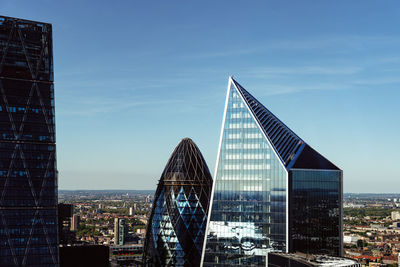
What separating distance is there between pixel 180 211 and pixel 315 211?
4282 cm

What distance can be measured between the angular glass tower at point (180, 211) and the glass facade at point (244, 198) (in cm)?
3149

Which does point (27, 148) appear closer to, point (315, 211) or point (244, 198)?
point (244, 198)

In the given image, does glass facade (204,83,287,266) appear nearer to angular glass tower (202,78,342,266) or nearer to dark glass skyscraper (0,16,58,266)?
angular glass tower (202,78,342,266)

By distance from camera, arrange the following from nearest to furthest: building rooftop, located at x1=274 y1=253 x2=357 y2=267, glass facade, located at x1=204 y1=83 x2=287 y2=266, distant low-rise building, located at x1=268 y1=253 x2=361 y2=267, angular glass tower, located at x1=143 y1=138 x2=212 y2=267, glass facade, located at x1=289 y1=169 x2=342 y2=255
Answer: building rooftop, located at x1=274 y1=253 x2=357 y2=267
distant low-rise building, located at x1=268 y1=253 x2=361 y2=267
glass facade, located at x1=289 y1=169 x2=342 y2=255
glass facade, located at x1=204 y1=83 x2=287 y2=266
angular glass tower, located at x1=143 y1=138 x2=212 y2=267

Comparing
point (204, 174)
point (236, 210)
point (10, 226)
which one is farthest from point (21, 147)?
point (236, 210)

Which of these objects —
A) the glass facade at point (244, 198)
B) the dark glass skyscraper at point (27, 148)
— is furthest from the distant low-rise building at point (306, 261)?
the dark glass skyscraper at point (27, 148)

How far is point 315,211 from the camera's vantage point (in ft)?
296

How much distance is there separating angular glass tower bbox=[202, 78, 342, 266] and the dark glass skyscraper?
140 feet

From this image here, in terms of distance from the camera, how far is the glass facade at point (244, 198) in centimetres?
8812

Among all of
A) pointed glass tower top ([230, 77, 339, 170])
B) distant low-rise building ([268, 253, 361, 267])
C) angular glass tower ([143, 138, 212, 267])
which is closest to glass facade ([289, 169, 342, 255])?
pointed glass tower top ([230, 77, 339, 170])

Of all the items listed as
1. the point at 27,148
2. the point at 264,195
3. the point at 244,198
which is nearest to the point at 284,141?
the point at 264,195

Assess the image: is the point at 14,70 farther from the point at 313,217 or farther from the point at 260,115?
the point at 313,217

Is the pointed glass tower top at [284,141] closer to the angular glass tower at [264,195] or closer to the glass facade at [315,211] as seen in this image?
the angular glass tower at [264,195]

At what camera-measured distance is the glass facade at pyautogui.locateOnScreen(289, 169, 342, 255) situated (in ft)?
289
